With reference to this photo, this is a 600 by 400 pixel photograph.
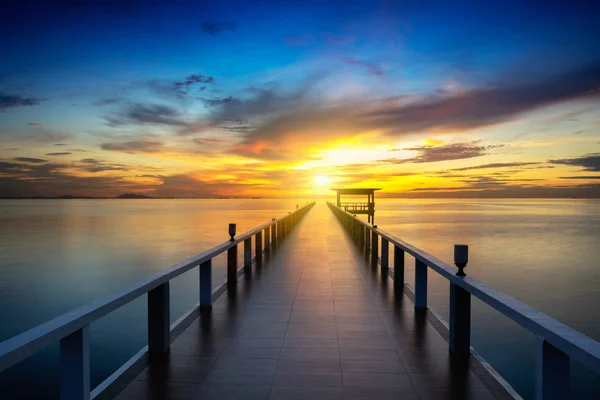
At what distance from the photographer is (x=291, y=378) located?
405cm

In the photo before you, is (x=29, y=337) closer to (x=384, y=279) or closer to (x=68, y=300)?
(x=384, y=279)

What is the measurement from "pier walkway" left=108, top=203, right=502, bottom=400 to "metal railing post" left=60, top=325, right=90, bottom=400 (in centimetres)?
79

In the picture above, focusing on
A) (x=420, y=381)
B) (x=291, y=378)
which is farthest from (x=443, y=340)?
(x=291, y=378)

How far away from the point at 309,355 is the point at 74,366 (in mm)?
2447

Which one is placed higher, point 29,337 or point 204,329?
point 29,337

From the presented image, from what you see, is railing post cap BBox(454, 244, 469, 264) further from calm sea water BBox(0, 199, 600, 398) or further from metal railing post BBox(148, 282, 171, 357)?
calm sea water BBox(0, 199, 600, 398)

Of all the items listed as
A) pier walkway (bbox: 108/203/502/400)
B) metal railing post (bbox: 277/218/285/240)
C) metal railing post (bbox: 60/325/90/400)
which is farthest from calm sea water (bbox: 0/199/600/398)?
metal railing post (bbox: 60/325/90/400)

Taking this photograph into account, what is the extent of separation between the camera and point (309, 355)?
15.2ft

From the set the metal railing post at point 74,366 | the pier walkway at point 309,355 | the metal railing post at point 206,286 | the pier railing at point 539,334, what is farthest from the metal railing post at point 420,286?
the metal railing post at point 74,366

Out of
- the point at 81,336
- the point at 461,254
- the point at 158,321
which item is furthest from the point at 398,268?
the point at 81,336

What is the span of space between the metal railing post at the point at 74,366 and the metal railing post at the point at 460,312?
11.4 feet

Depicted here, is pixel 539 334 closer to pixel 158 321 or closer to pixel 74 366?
pixel 74 366

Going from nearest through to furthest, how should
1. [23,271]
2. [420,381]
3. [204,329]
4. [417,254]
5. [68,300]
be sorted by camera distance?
[420,381] < [204,329] < [417,254] < [68,300] < [23,271]

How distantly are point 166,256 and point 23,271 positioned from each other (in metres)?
8.63
